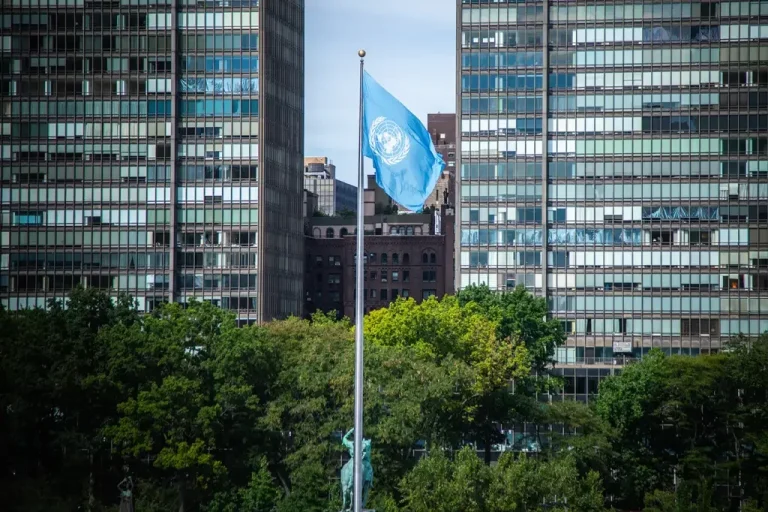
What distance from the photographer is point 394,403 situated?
104m

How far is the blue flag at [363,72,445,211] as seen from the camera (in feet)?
181

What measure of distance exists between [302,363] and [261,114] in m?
70.0

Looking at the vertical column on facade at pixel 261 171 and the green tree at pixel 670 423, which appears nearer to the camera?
the green tree at pixel 670 423

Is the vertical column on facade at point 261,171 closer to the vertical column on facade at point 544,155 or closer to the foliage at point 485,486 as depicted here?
the vertical column on facade at point 544,155

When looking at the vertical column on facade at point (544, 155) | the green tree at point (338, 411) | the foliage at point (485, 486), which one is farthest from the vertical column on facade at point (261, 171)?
the foliage at point (485, 486)

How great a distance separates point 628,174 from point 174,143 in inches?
2171

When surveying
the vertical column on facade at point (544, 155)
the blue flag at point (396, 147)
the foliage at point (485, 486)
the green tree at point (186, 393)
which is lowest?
the foliage at point (485, 486)

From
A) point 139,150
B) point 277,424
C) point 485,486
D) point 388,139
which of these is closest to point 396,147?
point 388,139

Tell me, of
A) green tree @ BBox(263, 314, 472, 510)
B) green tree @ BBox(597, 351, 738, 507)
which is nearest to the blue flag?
green tree @ BBox(263, 314, 472, 510)

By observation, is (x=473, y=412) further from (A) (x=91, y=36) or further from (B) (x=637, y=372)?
(A) (x=91, y=36)

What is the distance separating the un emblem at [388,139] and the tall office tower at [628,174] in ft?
386

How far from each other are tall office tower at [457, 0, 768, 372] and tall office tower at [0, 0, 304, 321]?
26451 millimetres

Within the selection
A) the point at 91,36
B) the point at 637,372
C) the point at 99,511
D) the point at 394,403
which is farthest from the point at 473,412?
the point at 91,36

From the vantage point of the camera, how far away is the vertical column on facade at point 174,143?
175 metres
